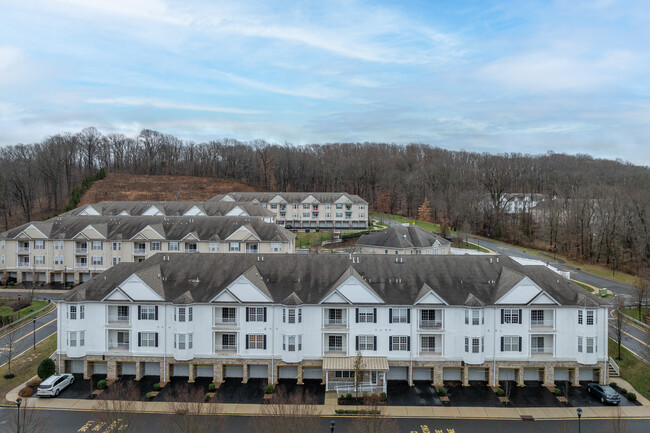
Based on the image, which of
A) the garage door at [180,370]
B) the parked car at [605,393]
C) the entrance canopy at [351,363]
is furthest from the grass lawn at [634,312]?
the garage door at [180,370]

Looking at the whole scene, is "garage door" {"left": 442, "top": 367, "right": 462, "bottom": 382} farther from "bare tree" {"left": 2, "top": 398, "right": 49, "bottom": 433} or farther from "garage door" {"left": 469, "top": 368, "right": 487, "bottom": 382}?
"bare tree" {"left": 2, "top": 398, "right": 49, "bottom": 433}

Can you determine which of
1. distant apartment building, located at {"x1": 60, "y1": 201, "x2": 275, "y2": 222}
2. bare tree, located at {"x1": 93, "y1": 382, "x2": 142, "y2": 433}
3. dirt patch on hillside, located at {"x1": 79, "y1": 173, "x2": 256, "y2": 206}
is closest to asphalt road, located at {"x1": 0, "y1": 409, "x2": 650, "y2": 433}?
bare tree, located at {"x1": 93, "y1": 382, "x2": 142, "y2": 433}

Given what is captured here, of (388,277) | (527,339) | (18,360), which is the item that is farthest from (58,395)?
(527,339)

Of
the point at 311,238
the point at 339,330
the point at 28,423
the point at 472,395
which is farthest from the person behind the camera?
the point at 311,238

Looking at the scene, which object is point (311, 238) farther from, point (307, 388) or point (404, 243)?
point (307, 388)

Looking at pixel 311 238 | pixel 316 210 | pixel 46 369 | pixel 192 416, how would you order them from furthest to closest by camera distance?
pixel 316 210
pixel 311 238
pixel 46 369
pixel 192 416

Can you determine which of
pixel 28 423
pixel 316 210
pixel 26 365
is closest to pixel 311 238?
pixel 316 210
